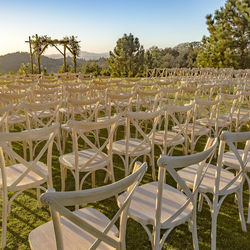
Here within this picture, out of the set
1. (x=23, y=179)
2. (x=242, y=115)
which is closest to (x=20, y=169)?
(x=23, y=179)

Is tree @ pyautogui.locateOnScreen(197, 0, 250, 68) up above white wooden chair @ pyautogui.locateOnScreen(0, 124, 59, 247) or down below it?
above

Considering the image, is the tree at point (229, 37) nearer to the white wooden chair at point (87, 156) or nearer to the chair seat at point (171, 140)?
the chair seat at point (171, 140)

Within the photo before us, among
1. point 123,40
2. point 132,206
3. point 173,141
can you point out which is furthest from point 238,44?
point 132,206

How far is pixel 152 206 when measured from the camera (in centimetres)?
192

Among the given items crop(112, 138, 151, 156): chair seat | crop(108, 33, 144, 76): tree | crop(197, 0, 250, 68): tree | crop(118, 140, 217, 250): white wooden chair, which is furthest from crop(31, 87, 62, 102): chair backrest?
crop(108, 33, 144, 76): tree

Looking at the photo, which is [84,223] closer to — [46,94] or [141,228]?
[141,228]

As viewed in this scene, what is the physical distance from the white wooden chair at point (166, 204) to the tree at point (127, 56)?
37080 millimetres

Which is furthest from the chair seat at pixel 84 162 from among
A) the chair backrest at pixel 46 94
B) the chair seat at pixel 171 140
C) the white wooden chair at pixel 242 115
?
the white wooden chair at pixel 242 115

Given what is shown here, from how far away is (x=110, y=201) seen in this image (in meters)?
3.00

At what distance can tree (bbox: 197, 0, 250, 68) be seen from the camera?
1021 inches

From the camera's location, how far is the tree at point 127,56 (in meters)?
38.4

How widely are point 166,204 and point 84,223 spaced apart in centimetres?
109

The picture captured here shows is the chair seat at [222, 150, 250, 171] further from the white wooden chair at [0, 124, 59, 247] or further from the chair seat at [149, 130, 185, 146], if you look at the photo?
the white wooden chair at [0, 124, 59, 247]

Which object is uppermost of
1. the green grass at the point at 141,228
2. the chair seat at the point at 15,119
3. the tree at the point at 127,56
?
the tree at the point at 127,56
